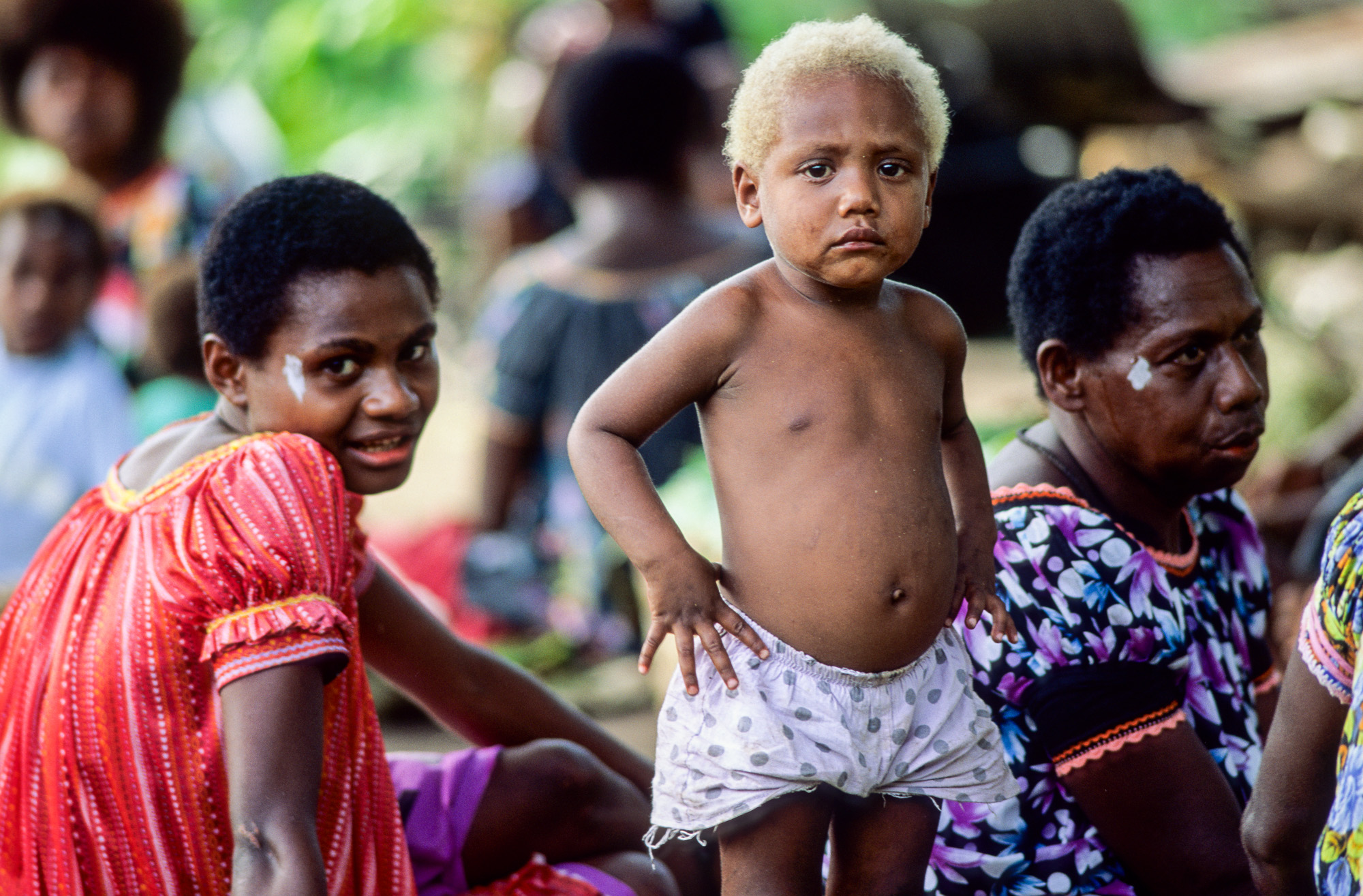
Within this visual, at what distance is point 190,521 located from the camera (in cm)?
185

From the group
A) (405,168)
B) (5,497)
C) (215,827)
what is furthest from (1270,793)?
(405,168)

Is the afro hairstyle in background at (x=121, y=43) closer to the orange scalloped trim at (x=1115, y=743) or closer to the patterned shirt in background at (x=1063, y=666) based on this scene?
the patterned shirt in background at (x=1063, y=666)

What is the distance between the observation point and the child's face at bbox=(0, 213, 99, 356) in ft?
14.7

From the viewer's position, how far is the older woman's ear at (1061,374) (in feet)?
7.48

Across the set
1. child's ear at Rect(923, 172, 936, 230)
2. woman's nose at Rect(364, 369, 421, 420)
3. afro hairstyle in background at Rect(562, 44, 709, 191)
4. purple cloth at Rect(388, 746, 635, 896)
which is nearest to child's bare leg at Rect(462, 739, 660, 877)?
purple cloth at Rect(388, 746, 635, 896)

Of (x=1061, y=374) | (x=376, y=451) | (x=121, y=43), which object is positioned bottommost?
(x=376, y=451)

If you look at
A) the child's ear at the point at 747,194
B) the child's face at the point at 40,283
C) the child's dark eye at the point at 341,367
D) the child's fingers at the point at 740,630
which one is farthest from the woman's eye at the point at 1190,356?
the child's face at the point at 40,283

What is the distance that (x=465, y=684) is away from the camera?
2.41 m

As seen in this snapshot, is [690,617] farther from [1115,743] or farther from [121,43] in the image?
[121,43]

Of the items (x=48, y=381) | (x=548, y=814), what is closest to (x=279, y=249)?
(x=548, y=814)

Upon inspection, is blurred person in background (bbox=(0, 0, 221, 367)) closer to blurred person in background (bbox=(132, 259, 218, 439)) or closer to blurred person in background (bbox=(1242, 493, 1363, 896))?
blurred person in background (bbox=(132, 259, 218, 439))

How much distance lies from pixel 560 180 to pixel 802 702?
16.1ft

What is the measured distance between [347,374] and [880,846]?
0.99 meters

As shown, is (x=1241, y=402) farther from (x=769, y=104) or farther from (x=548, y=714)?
(x=548, y=714)
